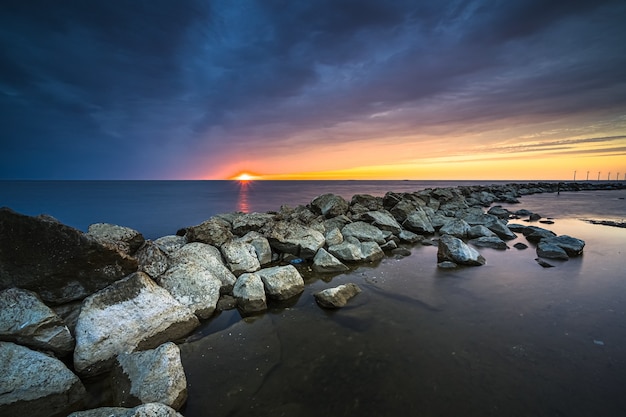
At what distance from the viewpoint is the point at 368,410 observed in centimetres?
402

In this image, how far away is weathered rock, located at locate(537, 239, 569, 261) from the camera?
10797 mm

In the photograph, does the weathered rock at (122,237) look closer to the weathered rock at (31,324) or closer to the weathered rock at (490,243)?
the weathered rock at (31,324)

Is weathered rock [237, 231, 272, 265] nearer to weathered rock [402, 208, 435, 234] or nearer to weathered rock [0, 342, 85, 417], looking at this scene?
weathered rock [0, 342, 85, 417]

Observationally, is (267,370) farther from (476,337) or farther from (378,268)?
(378,268)

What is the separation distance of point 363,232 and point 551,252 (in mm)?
7538

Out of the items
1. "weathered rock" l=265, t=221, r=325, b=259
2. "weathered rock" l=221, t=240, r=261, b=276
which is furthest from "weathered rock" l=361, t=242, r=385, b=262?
"weathered rock" l=221, t=240, r=261, b=276

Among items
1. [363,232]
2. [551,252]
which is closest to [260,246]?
[363,232]

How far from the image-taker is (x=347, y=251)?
424 inches

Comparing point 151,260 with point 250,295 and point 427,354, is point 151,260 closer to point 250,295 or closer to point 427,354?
point 250,295

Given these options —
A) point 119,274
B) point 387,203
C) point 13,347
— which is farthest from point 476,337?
point 387,203

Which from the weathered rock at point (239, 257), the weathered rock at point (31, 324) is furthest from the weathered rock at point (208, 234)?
the weathered rock at point (31, 324)

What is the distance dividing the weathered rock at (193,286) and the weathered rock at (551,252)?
41.3 feet

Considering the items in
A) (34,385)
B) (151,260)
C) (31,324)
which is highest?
(151,260)

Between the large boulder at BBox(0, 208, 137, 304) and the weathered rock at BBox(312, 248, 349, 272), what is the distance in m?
5.92
